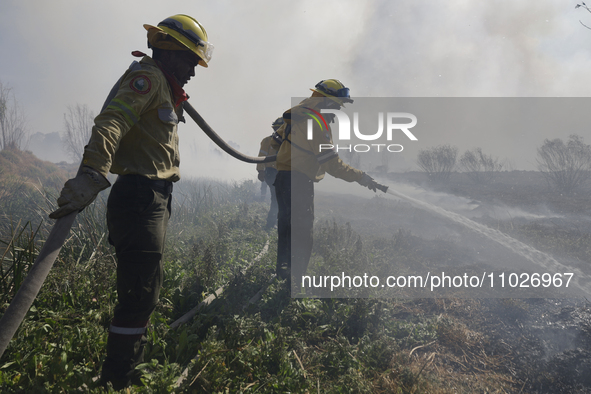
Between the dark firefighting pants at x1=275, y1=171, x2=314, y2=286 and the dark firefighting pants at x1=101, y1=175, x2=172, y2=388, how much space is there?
2.43 m

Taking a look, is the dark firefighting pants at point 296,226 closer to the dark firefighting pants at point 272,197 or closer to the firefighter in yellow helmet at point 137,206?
the firefighter in yellow helmet at point 137,206

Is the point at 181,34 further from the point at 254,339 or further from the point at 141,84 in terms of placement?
the point at 254,339

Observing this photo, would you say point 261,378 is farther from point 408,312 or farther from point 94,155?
point 408,312

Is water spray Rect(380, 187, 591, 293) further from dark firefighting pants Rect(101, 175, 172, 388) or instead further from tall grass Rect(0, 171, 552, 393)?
dark firefighting pants Rect(101, 175, 172, 388)

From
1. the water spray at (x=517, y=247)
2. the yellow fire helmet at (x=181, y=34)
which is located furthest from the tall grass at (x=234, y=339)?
the yellow fire helmet at (x=181, y=34)

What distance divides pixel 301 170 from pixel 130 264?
2.77 m

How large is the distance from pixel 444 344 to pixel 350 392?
1720 millimetres

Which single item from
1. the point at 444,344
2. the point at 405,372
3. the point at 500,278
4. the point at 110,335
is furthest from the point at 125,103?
the point at 500,278

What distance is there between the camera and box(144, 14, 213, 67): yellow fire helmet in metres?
2.38

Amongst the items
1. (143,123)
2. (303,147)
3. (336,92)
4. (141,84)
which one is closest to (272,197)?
(303,147)

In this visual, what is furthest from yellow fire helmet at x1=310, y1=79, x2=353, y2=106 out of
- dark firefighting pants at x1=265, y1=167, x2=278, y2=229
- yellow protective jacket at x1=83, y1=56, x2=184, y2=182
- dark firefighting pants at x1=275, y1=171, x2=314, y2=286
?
dark firefighting pants at x1=265, y1=167, x2=278, y2=229

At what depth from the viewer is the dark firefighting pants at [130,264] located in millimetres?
2123

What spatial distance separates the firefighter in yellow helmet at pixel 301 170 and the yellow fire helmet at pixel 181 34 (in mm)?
2039

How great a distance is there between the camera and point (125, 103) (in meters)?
1.95
